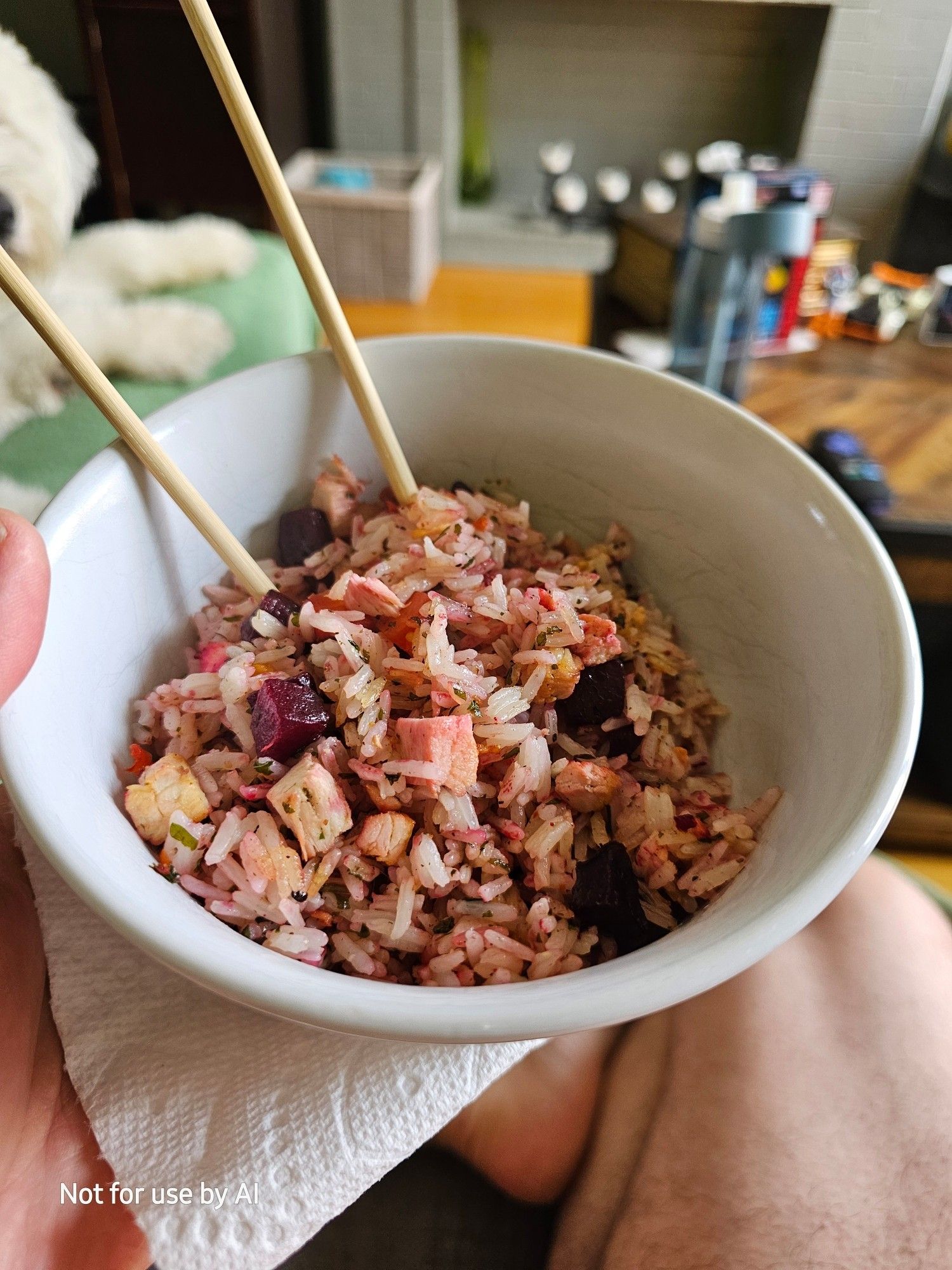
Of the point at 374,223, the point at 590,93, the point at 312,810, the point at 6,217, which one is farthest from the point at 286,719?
the point at 590,93

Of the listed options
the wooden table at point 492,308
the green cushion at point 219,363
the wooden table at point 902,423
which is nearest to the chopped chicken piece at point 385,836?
the green cushion at point 219,363

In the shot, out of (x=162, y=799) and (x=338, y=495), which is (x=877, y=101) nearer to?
(x=338, y=495)

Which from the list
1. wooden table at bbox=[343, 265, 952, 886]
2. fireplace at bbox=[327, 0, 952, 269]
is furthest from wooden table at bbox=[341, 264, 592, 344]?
fireplace at bbox=[327, 0, 952, 269]

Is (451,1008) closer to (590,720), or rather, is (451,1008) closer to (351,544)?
(590,720)

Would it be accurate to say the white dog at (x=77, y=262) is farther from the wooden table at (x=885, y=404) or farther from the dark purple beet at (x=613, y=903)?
the wooden table at (x=885, y=404)

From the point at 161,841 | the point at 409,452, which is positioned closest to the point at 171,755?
the point at 161,841

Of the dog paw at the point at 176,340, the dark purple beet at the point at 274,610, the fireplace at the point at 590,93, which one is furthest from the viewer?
the fireplace at the point at 590,93

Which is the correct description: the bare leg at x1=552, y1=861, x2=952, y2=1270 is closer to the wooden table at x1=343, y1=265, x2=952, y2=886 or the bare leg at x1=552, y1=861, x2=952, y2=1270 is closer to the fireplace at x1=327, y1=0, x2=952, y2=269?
the wooden table at x1=343, y1=265, x2=952, y2=886

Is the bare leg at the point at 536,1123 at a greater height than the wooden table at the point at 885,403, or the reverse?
the wooden table at the point at 885,403

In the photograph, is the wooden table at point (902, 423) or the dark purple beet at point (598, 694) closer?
the dark purple beet at point (598, 694)
